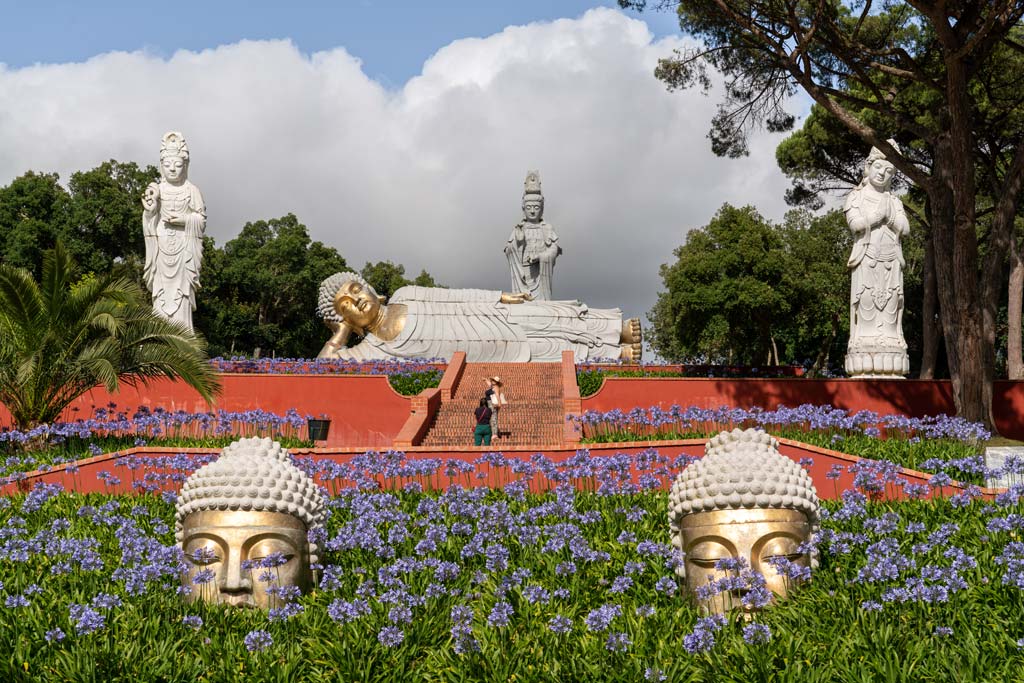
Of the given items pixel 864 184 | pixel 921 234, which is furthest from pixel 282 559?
pixel 921 234

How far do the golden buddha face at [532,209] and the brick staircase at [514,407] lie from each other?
221 inches

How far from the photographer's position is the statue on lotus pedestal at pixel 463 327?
64.9 ft

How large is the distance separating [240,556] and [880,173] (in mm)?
13559

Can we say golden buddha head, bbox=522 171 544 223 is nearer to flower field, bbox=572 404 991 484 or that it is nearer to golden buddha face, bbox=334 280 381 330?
golden buddha face, bbox=334 280 381 330

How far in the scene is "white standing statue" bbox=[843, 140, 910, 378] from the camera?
15914mm

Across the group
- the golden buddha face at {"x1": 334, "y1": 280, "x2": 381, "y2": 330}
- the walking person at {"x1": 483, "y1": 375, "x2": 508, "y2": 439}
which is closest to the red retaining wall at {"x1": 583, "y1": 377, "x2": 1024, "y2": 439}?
the walking person at {"x1": 483, "y1": 375, "x2": 508, "y2": 439}

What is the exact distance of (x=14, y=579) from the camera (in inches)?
211

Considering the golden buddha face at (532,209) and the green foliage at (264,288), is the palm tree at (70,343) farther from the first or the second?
the green foliage at (264,288)

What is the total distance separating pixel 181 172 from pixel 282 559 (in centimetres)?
1252

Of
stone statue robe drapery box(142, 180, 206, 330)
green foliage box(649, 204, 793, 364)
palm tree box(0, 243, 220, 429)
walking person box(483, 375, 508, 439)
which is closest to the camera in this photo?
palm tree box(0, 243, 220, 429)

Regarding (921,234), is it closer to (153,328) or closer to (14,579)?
(153,328)

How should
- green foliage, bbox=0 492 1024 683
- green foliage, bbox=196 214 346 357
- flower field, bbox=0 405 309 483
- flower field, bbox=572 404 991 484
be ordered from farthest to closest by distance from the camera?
green foliage, bbox=196 214 346 357
flower field, bbox=0 405 309 483
flower field, bbox=572 404 991 484
green foliage, bbox=0 492 1024 683

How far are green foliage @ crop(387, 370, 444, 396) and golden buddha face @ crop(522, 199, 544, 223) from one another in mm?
6495

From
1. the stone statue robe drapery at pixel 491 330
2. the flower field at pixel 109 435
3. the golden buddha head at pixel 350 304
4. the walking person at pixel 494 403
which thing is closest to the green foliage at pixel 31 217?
the golden buddha head at pixel 350 304
